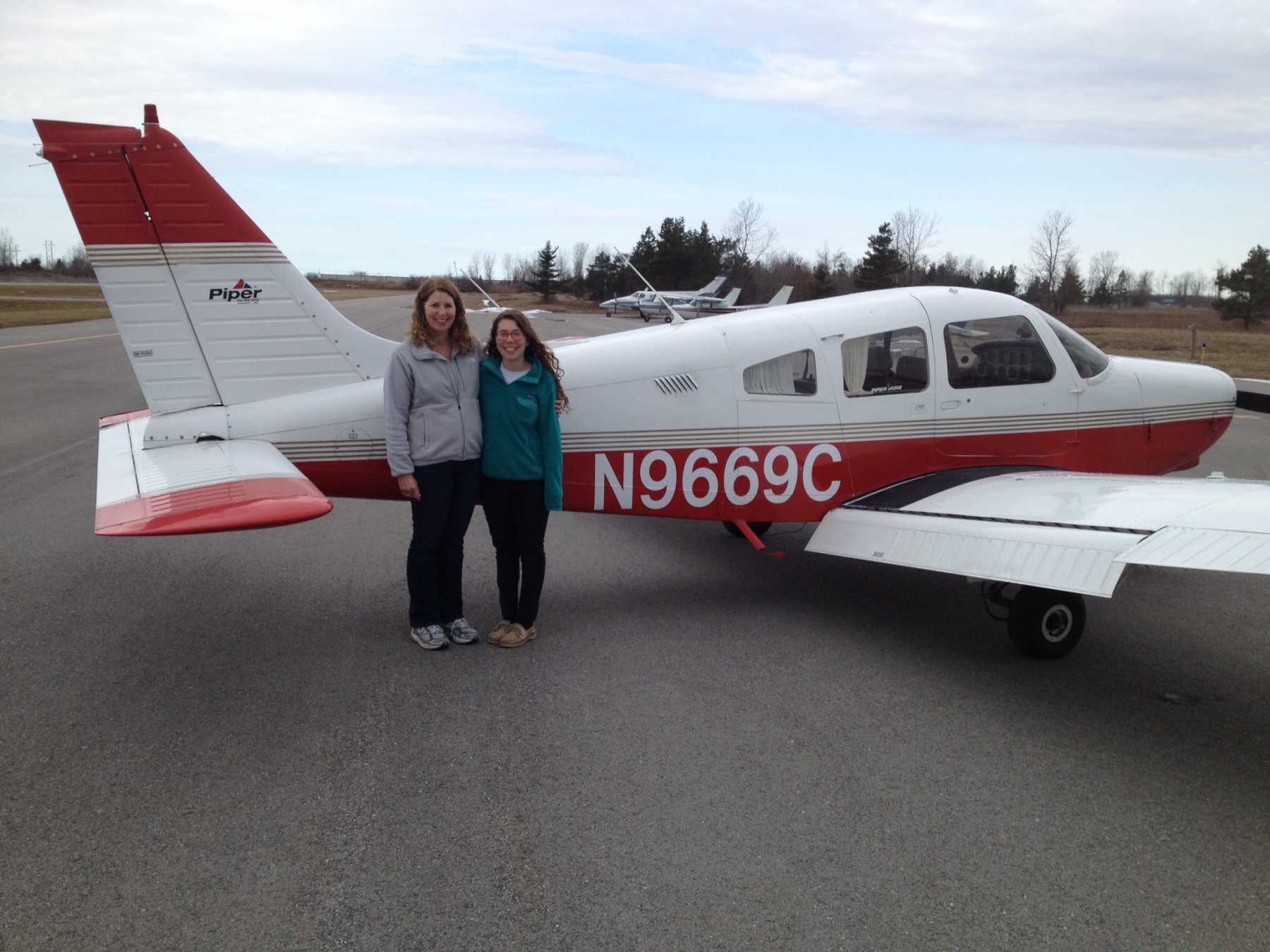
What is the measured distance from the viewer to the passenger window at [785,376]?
5855mm

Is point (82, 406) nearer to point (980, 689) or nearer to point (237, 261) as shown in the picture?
point (237, 261)

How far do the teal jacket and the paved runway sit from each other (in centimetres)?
102

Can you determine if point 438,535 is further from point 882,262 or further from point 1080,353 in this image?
point 882,262

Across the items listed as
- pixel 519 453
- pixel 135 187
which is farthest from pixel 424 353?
pixel 135 187

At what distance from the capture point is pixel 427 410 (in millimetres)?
4926

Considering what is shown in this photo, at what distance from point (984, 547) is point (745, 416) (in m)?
1.66

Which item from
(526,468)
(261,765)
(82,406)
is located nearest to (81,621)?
(261,765)

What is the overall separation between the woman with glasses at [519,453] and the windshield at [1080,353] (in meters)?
3.79

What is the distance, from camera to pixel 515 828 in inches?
134

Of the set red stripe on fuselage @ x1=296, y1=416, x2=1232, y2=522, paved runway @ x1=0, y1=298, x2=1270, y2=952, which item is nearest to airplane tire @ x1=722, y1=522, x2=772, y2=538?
paved runway @ x1=0, y1=298, x2=1270, y2=952

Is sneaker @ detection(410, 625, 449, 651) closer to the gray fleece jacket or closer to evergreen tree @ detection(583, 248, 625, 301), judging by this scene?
the gray fleece jacket

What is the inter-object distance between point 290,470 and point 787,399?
3051 mm

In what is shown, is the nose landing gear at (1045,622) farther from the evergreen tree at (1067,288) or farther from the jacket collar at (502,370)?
the evergreen tree at (1067,288)

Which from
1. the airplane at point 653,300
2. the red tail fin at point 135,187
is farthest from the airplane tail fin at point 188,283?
the airplane at point 653,300
